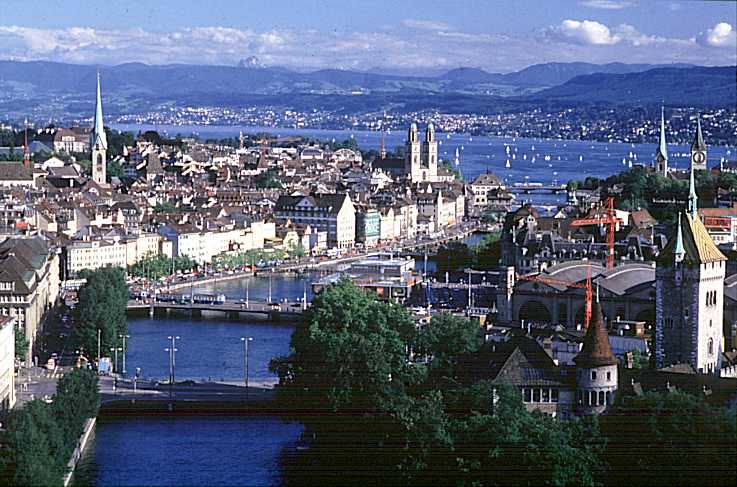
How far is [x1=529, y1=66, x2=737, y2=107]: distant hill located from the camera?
32.2 m

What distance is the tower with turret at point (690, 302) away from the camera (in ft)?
30.6

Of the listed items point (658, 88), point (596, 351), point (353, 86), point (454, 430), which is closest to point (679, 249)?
point (596, 351)

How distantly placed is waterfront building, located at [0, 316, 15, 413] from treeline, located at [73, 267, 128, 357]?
46.7 inches

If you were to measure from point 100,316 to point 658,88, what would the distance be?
27293 mm

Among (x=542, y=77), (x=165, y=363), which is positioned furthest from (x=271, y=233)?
(x=542, y=77)

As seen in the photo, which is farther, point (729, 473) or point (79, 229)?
point (79, 229)

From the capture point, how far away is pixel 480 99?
181ft

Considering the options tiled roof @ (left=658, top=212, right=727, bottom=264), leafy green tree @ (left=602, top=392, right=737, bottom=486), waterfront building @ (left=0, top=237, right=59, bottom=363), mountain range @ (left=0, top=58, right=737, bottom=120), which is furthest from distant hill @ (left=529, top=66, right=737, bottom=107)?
leafy green tree @ (left=602, top=392, right=737, bottom=486)

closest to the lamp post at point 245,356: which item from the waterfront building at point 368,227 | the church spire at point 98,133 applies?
the waterfront building at point 368,227

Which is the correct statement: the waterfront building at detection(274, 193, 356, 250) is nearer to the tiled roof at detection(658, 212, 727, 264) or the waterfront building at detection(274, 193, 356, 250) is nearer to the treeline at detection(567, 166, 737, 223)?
the treeline at detection(567, 166, 737, 223)

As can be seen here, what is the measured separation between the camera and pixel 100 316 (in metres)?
12.5

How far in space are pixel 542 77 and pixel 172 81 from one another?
10036mm

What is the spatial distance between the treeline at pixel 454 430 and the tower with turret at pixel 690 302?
3.63 ft

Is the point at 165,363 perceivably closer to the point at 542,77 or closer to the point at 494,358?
the point at 494,358
